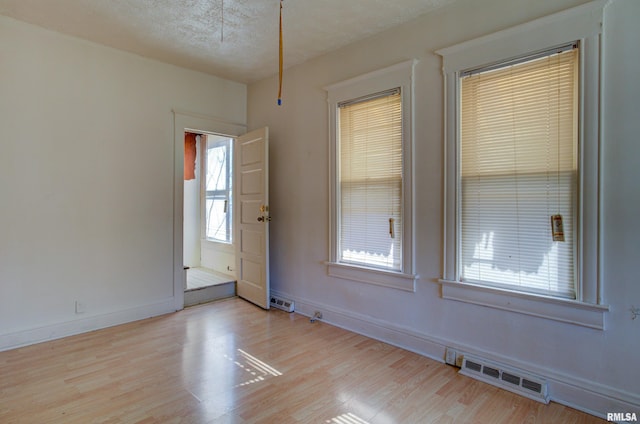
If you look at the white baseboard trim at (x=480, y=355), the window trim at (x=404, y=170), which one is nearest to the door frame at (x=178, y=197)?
the white baseboard trim at (x=480, y=355)

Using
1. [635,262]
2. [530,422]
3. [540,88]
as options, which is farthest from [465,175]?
[530,422]

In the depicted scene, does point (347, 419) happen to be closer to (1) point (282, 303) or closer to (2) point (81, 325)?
(1) point (282, 303)

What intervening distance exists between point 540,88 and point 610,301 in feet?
4.61

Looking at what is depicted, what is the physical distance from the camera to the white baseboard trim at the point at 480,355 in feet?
6.63

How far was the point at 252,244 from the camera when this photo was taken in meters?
4.20

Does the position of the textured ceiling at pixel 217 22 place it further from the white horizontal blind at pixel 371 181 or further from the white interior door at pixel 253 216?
the white interior door at pixel 253 216

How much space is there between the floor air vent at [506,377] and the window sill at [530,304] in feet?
1.35

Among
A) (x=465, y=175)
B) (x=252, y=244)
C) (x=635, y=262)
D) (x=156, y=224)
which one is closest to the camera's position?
(x=635, y=262)

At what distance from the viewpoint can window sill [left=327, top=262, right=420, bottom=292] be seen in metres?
2.92

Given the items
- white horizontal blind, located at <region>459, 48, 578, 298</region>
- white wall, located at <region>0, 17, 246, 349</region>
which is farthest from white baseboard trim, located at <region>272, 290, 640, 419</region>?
white wall, located at <region>0, 17, 246, 349</region>

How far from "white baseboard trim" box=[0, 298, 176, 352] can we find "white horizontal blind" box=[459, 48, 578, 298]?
318 centimetres

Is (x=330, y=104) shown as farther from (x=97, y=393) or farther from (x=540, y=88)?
(x=97, y=393)

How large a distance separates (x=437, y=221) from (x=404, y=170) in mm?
517

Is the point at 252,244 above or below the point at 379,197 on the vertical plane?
below
